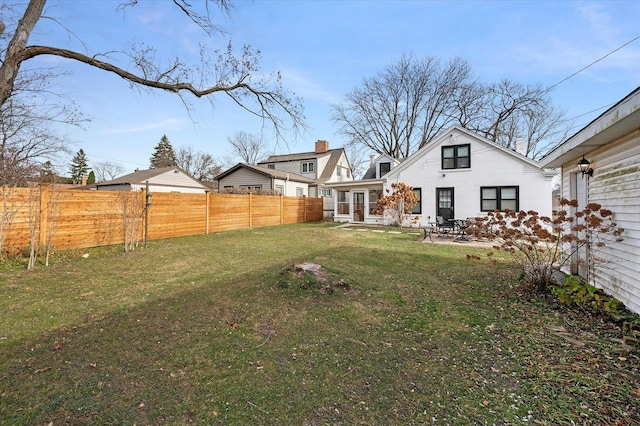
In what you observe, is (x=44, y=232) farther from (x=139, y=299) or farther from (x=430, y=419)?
(x=430, y=419)

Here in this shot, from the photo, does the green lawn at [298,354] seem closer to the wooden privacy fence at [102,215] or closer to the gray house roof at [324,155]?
the wooden privacy fence at [102,215]

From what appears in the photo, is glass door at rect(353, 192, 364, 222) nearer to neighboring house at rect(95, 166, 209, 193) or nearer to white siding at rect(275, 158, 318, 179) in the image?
white siding at rect(275, 158, 318, 179)

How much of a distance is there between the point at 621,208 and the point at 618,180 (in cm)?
45

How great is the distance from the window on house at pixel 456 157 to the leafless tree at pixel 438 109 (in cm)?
1383

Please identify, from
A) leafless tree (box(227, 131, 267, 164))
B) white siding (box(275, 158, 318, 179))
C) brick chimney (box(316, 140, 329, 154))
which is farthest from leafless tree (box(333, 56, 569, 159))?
leafless tree (box(227, 131, 267, 164))

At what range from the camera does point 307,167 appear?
29.3 metres

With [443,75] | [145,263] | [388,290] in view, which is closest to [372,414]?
[388,290]

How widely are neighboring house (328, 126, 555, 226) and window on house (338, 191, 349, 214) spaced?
3204 mm

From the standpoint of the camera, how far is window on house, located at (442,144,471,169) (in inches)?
587

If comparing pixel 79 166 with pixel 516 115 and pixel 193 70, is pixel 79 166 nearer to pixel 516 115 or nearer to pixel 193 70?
pixel 193 70

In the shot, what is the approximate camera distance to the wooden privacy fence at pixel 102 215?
6.70 m

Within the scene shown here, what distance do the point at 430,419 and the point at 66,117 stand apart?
10.7 meters

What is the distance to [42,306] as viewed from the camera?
4059 millimetres

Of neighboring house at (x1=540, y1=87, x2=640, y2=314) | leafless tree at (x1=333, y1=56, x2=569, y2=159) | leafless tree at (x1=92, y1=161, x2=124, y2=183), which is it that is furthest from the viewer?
leafless tree at (x1=92, y1=161, x2=124, y2=183)
